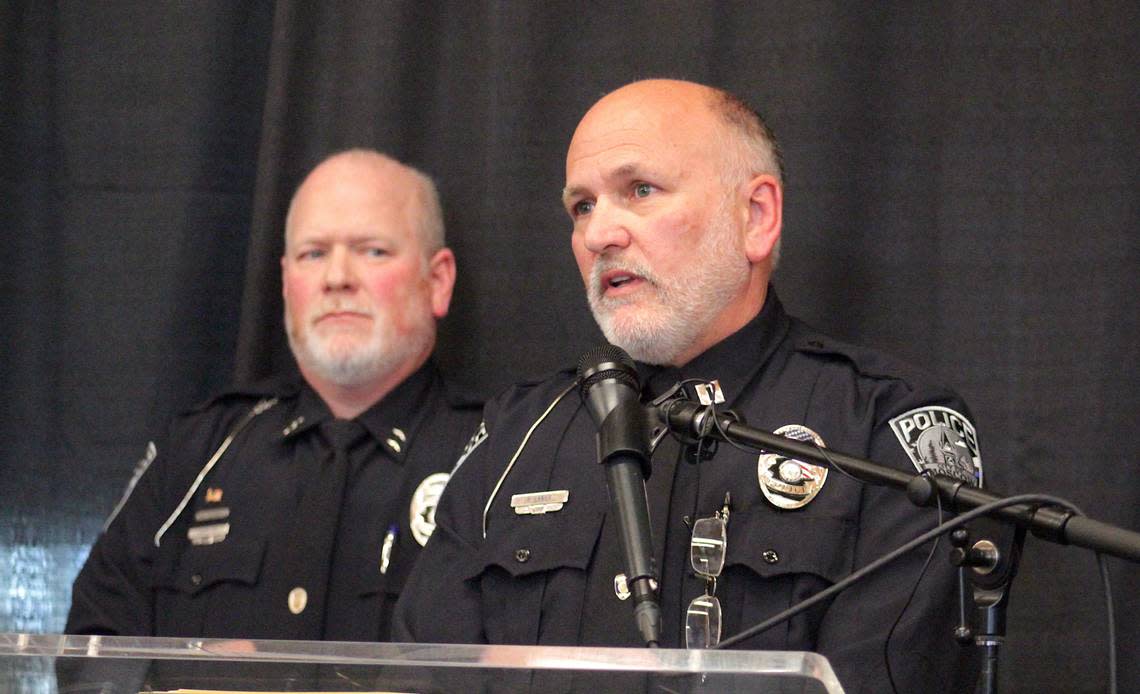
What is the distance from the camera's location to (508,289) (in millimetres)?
3201

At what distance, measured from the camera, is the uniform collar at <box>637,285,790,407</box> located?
2393 mm

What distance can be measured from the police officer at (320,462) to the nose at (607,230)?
759mm

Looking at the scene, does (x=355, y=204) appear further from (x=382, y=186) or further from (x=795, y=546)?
(x=795, y=546)

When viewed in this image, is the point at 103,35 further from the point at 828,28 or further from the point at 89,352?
the point at 828,28

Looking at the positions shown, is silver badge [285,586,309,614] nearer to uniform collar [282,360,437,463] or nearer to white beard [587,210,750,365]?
uniform collar [282,360,437,463]

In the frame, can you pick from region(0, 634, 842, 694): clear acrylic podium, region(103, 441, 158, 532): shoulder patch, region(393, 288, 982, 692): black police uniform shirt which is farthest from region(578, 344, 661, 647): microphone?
region(103, 441, 158, 532): shoulder patch

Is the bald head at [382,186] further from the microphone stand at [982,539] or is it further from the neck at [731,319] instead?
the microphone stand at [982,539]

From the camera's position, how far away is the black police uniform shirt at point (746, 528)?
199 centimetres

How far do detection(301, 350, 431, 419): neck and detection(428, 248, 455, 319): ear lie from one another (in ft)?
0.40

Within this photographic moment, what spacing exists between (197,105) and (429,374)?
874 mm

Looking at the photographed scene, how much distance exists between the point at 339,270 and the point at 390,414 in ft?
1.12

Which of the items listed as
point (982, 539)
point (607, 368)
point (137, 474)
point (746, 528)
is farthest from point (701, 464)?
point (137, 474)

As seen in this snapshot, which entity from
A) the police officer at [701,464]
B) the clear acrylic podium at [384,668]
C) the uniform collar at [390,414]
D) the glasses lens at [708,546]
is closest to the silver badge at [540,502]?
the police officer at [701,464]

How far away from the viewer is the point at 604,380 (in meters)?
1.54
